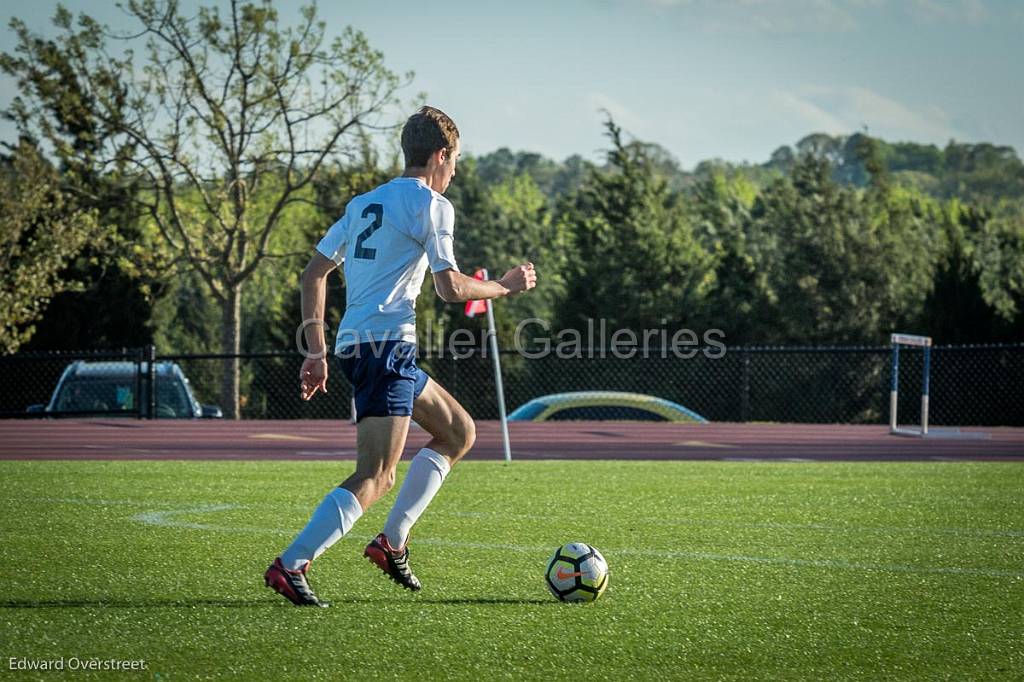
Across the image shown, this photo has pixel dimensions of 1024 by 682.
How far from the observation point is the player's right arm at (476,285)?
5434mm

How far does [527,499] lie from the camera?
1015 cm

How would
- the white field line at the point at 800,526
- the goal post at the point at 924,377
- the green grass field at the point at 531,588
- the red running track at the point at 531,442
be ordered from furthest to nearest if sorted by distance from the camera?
the goal post at the point at 924,377, the red running track at the point at 531,442, the white field line at the point at 800,526, the green grass field at the point at 531,588

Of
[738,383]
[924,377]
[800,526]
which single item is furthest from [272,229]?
[800,526]

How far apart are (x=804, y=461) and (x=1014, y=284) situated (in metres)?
23.9

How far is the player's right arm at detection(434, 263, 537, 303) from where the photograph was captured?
17.8 feet

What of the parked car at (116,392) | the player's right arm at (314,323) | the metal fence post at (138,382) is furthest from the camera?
the parked car at (116,392)

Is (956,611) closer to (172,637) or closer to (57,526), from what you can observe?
(172,637)

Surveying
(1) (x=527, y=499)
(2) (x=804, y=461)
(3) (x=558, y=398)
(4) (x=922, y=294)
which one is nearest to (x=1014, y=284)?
(4) (x=922, y=294)

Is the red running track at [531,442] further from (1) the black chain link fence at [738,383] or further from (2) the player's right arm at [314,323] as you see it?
(2) the player's right arm at [314,323]

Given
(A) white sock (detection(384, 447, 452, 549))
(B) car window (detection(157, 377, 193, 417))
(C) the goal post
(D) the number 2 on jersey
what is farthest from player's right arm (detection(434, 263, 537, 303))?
(B) car window (detection(157, 377, 193, 417))

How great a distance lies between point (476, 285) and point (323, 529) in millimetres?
1239

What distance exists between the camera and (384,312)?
5543 mm

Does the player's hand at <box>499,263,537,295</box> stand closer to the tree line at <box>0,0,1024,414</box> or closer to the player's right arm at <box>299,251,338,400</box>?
the player's right arm at <box>299,251,338,400</box>

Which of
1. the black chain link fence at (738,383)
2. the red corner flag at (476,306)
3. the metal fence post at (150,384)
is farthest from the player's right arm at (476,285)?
the black chain link fence at (738,383)
